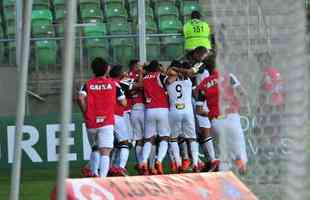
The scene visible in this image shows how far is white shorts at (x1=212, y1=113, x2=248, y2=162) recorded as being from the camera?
540 centimetres

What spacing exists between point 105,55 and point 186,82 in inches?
106

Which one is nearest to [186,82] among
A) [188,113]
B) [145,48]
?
[188,113]

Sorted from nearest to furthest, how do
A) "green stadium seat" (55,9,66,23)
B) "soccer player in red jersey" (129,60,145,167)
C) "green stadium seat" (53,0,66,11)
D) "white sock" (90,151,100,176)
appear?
"white sock" (90,151,100,176)
"soccer player in red jersey" (129,60,145,167)
"green stadium seat" (55,9,66,23)
"green stadium seat" (53,0,66,11)

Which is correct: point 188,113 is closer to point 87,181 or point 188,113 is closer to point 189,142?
point 189,142

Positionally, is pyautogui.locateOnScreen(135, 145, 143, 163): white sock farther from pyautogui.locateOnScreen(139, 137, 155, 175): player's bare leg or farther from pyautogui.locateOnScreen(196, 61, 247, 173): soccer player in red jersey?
pyautogui.locateOnScreen(196, 61, 247, 173): soccer player in red jersey

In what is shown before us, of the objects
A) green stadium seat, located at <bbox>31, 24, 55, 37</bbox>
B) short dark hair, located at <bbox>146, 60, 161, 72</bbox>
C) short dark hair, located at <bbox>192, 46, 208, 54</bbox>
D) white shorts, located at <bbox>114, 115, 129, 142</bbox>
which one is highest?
green stadium seat, located at <bbox>31, 24, 55, 37</bbox>

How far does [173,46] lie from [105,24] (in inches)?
60.5

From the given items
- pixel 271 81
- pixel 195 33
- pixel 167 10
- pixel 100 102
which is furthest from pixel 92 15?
pixel 271 81

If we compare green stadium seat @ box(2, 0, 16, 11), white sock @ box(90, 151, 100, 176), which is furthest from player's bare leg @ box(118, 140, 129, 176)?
green stadium seat @ box(2, 0, 16, 11)

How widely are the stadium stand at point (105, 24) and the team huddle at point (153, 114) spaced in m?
1.89

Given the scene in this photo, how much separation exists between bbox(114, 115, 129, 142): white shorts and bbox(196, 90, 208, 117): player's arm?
107cm

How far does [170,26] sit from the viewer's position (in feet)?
62.5

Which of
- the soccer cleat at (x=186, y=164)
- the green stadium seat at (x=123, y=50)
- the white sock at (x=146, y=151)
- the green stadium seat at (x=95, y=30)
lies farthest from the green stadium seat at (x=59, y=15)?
the soccer cleat at (x=186, y=164)

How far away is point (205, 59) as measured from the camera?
1434 cm
